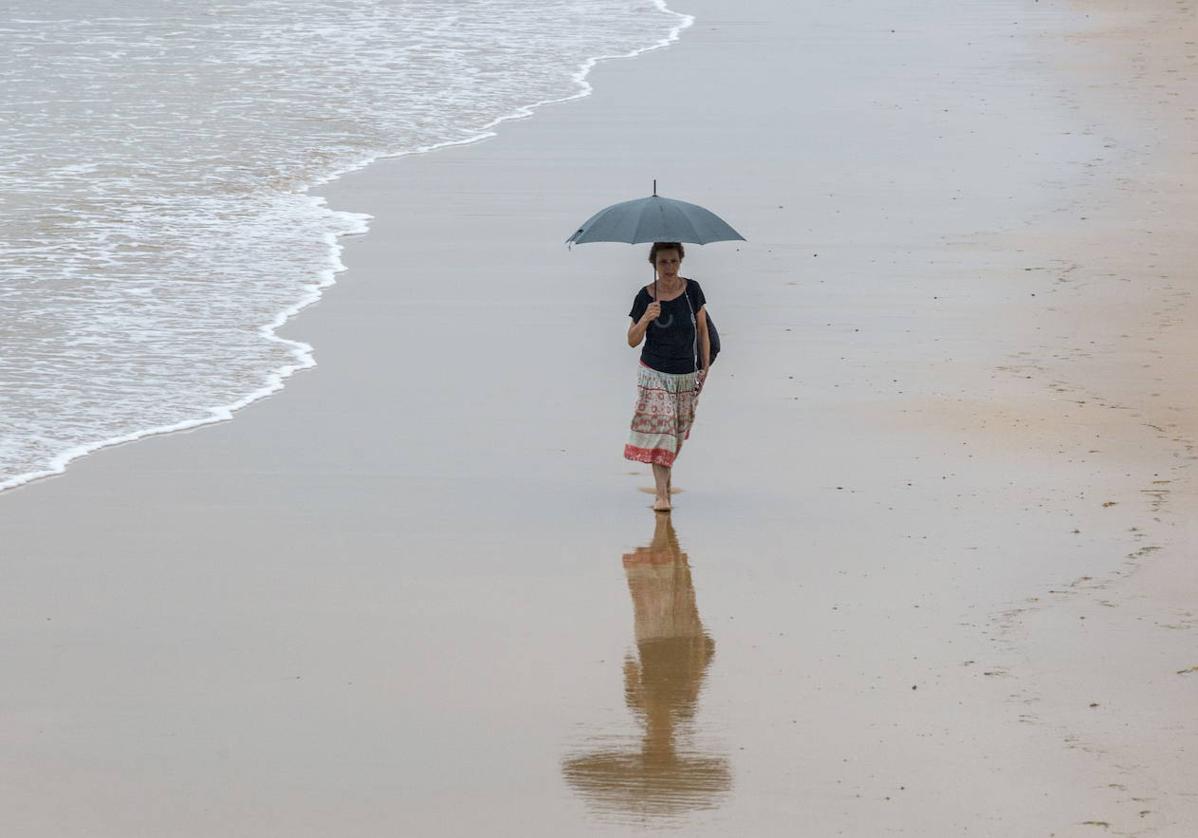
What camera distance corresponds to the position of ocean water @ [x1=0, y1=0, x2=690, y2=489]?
36.3ft

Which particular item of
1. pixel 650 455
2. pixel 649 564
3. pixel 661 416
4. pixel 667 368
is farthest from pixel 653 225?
pixel 649 564

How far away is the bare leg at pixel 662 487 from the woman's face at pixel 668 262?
2.95 feet

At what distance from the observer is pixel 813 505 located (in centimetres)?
865

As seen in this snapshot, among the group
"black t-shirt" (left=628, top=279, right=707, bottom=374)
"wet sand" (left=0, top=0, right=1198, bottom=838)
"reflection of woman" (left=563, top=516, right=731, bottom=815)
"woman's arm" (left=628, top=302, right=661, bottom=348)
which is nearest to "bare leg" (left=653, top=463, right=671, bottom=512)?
"wet sand" (left=0, top=0, right=1198, bottom=838)

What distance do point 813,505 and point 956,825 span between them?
3198mm

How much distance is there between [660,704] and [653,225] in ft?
8.52

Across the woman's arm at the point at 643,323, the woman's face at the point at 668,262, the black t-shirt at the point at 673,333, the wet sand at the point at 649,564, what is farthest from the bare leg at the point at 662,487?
the woman's face at the point at 668,262

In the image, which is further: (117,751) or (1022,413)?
(1022,413)

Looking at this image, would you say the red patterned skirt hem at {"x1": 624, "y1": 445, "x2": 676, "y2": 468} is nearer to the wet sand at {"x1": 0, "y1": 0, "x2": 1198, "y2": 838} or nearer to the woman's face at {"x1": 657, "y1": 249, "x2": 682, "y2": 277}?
the wet sand at {"x1": 0, "y1": 0, "x2": 1198, "y2": 838}

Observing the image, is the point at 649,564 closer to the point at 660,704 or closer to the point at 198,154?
the point at 660,704

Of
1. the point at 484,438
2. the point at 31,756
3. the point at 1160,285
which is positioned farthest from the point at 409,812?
the point at 1160,285

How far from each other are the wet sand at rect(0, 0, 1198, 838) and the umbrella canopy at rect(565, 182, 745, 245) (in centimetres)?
128

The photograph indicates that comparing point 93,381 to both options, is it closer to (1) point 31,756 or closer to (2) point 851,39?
(1) point 31,756

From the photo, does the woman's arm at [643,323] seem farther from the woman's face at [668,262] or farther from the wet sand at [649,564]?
the wet sand at [649,564]
